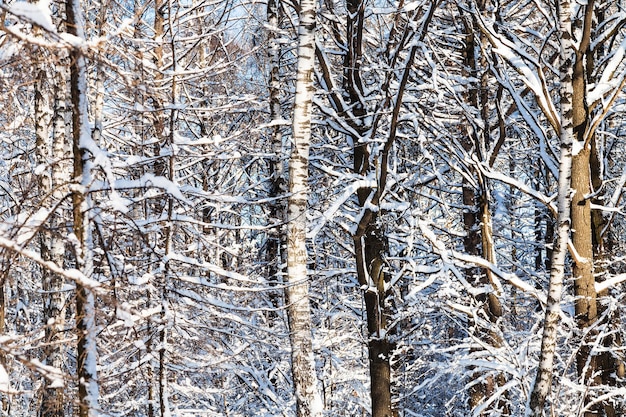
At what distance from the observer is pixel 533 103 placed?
28.8 feet

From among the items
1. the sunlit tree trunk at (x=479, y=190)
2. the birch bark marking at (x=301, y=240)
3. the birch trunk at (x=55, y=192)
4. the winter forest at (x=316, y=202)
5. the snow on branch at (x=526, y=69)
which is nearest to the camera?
the winter forest at (x=316, y=202)

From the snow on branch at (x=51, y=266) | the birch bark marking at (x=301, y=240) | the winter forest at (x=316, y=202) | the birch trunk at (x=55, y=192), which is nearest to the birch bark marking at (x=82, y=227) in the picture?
the winter forest at (x=316, y=202)

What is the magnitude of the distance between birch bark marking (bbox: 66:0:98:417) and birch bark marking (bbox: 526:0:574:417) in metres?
3.39

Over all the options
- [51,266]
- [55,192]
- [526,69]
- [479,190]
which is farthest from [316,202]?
[51,266]

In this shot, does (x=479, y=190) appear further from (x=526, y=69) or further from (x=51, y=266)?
(x=51, y=266)

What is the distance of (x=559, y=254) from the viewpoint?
483 cm

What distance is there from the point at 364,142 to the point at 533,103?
3351 millimetres

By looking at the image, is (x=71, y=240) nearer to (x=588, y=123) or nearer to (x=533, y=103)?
(x=588, y=123)

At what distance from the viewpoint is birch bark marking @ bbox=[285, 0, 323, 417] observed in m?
5.40

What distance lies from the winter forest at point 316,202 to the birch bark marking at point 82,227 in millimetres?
19

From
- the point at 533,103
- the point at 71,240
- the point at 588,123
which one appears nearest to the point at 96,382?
the point at 71,240

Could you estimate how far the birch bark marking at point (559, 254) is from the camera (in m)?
4.72

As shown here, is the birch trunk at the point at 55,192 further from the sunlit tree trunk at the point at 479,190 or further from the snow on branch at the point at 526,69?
the sunlit tree trunk at the point at 479,190

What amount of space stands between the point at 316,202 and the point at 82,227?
4.63 metres
